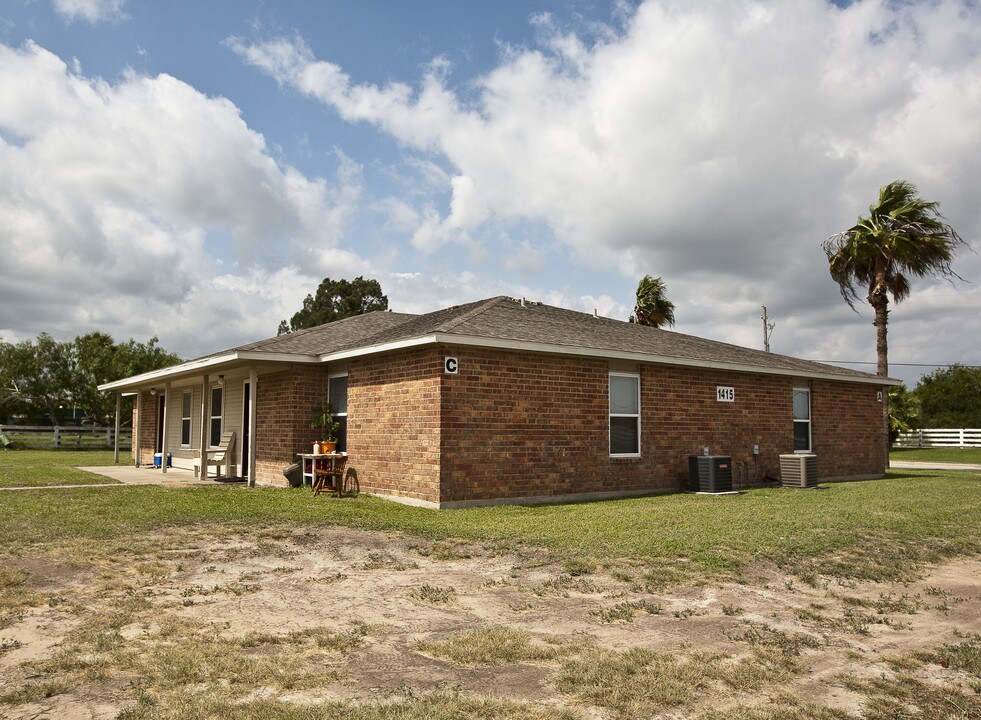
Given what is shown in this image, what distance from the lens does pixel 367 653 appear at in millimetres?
4664

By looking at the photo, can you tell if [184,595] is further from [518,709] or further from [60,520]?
[60,520]

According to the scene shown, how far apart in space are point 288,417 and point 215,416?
5911 mm

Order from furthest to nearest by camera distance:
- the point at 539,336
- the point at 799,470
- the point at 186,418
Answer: the point at 186,418
the point at 799,470
the point at 539,336

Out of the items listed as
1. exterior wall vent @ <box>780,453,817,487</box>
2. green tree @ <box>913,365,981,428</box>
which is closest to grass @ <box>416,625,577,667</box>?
exterior wall vent @ <box>780,453,817,487</box>

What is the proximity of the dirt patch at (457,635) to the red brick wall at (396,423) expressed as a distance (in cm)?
445

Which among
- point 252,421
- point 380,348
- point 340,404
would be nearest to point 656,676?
point 380,348

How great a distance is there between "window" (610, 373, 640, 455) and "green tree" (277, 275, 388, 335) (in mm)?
40259

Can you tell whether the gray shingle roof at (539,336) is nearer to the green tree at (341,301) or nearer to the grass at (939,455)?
the grass at (939,455)

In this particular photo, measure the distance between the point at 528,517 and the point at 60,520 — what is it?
6.32 meters

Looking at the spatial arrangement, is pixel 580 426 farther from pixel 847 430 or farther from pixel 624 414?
pixel 847 430

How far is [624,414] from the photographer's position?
14.5 m

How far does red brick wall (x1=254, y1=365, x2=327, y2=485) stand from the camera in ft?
49.8

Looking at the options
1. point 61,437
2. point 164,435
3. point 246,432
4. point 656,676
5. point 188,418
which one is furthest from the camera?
point 61,437

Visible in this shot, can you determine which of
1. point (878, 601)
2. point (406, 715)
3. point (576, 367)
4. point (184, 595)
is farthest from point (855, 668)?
point (576, 367)
